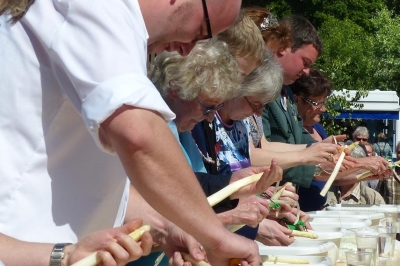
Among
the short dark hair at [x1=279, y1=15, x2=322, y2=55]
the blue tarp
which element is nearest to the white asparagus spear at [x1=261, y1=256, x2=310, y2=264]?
the short dark hair at [x1=279, y1=15, x2=322, y2=55]

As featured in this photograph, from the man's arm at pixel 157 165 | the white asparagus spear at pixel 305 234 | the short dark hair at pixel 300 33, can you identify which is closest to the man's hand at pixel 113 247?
the man's arm at pixel 157 165

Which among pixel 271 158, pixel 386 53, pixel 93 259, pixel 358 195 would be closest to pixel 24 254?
pixel 93 259

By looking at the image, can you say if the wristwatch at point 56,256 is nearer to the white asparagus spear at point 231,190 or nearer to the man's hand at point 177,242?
the man's hand at point 177,242

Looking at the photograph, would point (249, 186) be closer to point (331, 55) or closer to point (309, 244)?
point (309, 244)

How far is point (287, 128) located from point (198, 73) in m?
2.08

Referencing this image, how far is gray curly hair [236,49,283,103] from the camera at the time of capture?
3570 millimetres

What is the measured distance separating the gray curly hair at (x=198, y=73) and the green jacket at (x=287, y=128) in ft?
5.63

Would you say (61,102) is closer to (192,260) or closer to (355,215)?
(192,260)

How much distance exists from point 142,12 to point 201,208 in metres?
0.46

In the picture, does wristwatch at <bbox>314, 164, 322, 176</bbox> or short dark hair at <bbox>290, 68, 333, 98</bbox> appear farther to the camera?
short dark hair at <bbox>290, 68, 333, 98</bbox>

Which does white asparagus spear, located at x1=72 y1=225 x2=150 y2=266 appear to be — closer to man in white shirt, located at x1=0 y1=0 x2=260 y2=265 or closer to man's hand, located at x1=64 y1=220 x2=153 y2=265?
man's hand, located at x1=64 y1=220 x2=153 y2=265

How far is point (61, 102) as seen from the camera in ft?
5.70

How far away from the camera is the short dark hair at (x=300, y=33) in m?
4.79

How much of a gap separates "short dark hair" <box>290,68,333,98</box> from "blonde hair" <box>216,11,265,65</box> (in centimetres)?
221
